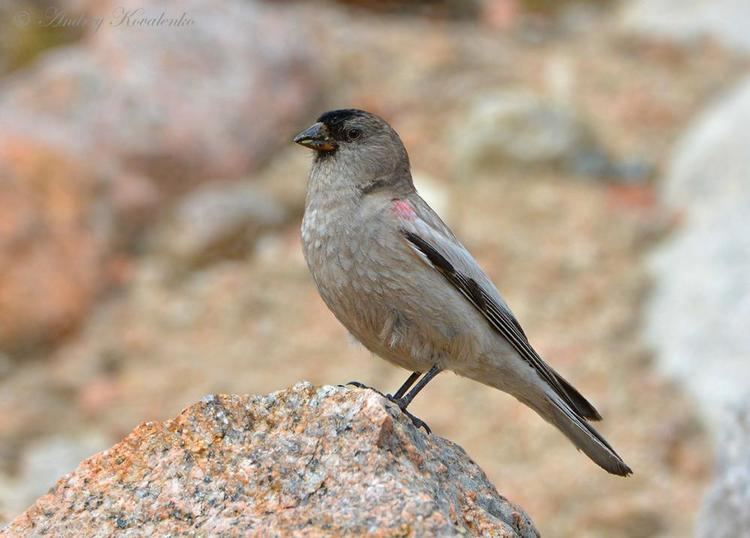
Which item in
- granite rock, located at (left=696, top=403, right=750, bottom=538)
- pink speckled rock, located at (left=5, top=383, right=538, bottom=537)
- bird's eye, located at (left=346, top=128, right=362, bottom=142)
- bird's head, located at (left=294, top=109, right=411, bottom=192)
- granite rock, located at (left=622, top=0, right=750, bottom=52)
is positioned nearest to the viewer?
pink speckled rock, located at (left=5, top=383, right=538, bottom=537)

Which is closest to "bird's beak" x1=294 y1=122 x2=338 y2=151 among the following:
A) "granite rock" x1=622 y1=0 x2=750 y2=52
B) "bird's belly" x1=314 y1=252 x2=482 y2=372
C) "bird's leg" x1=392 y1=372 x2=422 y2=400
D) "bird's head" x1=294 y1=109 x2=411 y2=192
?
"bird's head" x1=294 y1=109 x2=411 y2=192

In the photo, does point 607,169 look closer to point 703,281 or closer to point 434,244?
point 703,281

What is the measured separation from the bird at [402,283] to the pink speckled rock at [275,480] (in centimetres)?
101

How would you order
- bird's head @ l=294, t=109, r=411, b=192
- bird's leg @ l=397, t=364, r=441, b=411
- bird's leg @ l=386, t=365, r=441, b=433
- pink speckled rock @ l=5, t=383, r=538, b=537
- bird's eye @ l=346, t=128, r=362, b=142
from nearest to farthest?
1. pink speckled rock @ l=5, t=383, r=538, b=537
2. bird's leg @ l=386, t=365, r=441, b=433
3. bird's leg @ l=397, t=364, r=441, b=411
4. bird's head @ l=294, t=109, r=411, b=192
5. bird's eye @ l=346, t=128, r=362, b=142

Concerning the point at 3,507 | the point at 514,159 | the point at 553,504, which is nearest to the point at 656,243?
the point at 514,159

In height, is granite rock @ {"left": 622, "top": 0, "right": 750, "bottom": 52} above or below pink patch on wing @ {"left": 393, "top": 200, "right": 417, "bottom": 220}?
above

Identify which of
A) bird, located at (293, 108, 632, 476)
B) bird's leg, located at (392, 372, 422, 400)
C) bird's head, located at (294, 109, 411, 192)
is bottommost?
bird's leg, located at (392, 372, 422, 400)

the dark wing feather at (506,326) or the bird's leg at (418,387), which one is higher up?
the dark wing feather at (506,326)

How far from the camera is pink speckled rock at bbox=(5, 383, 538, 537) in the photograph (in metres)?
3.60

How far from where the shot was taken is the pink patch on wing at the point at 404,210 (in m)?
5.55

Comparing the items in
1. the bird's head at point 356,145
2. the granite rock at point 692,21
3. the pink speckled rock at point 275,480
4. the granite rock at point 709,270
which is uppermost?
the granite rock at point 692,21

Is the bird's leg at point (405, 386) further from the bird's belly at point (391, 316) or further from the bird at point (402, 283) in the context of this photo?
the bird's belly at point (391, 316)

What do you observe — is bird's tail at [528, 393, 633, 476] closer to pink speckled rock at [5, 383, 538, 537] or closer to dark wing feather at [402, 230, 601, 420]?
dark wing feather at [402, 230, 601, 420]

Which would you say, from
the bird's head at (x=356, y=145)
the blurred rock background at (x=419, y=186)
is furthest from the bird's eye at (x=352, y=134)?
the blurred rock background at (x=419, y=186)
